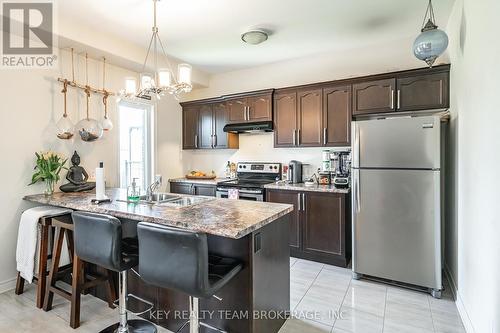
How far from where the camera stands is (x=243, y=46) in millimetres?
3609

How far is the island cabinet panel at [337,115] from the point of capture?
11.2ft

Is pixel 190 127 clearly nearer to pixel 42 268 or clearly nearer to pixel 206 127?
pixel 206 127

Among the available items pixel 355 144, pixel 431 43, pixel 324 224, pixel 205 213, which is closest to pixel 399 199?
pixel 355 144

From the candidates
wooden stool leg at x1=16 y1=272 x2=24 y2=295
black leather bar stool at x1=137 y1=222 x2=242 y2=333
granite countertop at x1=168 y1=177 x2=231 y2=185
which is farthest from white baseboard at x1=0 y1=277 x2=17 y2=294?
granite countertop at x1=168 y1=177 x2=231 y2=185

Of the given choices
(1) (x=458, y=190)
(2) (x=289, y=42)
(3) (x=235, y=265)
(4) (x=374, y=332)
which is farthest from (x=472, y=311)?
(2) (x=289, y=42)

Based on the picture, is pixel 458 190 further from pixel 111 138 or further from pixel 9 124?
pixel 9 124

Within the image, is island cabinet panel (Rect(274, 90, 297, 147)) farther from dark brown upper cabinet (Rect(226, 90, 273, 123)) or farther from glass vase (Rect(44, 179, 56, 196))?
glass vase (Rect(44, 179, 56, 196))

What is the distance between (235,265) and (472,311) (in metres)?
1.80

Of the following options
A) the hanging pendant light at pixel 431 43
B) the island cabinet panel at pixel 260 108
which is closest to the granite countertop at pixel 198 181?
the island cabinet panel at pixel 260 108

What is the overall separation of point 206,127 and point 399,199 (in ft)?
10.4

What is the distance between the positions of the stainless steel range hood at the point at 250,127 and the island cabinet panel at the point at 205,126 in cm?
38

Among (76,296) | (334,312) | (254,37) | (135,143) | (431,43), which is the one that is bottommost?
(334,312)

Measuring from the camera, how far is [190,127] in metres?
4.86

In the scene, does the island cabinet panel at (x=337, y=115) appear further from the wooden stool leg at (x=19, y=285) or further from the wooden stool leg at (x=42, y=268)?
the wooden stool leg at (x=19, y=285)
